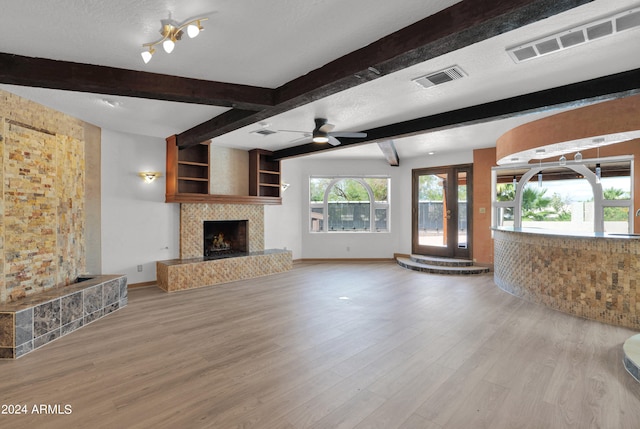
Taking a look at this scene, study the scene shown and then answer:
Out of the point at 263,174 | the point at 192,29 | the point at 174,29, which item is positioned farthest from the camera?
the point at 263,174

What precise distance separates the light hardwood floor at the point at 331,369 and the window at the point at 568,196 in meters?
2.95

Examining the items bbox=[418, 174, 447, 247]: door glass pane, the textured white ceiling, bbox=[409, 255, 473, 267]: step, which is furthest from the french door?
the textured white ceiling

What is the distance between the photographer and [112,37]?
2432 mm

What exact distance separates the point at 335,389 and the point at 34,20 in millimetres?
3402

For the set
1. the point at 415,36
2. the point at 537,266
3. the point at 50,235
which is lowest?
the point at 537,266

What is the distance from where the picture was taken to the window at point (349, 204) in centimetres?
849

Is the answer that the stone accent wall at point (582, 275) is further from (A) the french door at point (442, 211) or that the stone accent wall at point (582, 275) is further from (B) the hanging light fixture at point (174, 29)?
(B) the hanging light fixture at point (174, 29)

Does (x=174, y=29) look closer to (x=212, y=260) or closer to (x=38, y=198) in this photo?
(x=38, y=198)

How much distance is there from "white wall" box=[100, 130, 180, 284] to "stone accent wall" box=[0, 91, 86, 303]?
76cm

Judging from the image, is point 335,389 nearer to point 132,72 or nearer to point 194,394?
point 194,394

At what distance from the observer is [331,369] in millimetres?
2717

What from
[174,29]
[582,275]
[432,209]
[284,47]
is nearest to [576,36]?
[284,47]

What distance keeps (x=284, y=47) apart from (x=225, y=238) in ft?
17.5

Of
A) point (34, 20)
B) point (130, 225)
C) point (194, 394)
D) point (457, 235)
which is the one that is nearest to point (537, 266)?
point (457, 235)
